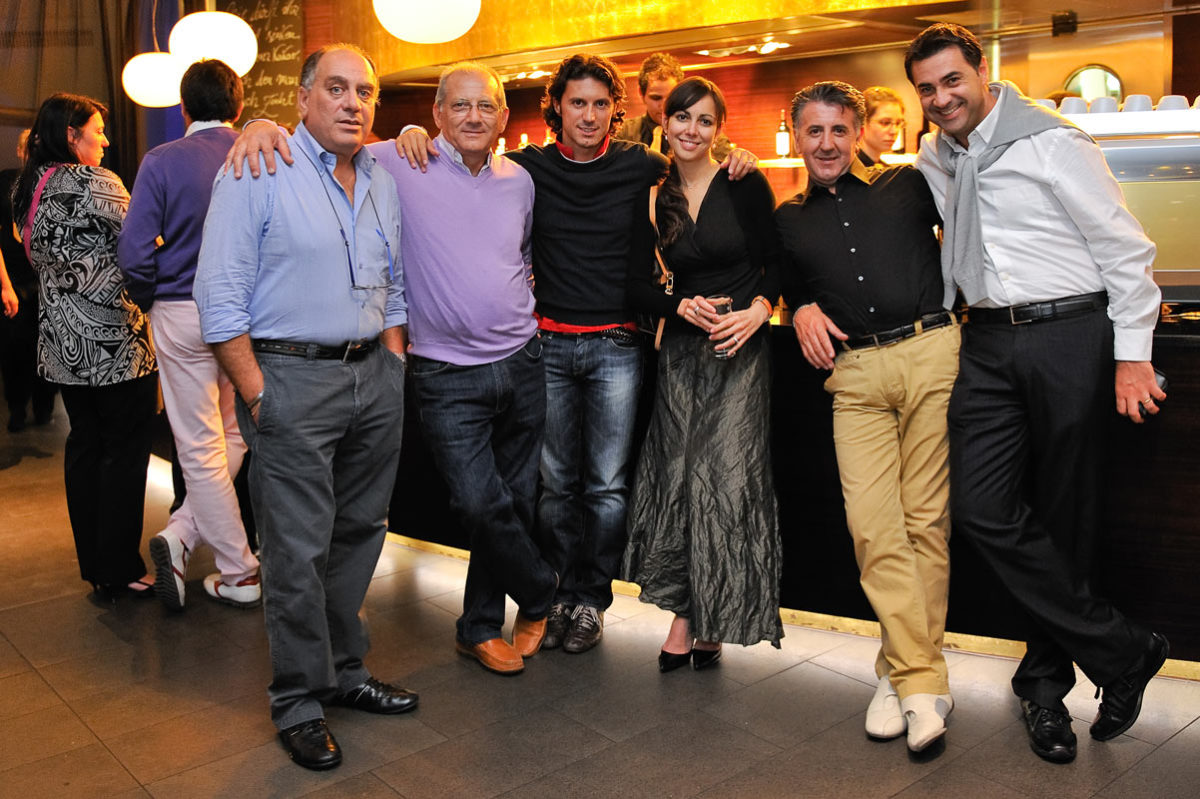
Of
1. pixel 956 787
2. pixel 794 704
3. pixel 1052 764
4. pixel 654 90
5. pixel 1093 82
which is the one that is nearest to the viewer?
pixel 956 787

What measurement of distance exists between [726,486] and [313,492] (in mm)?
1110

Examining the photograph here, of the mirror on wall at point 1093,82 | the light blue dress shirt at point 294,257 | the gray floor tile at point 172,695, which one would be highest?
the mirror on wall at point 1093,82

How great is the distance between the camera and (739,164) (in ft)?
9.70

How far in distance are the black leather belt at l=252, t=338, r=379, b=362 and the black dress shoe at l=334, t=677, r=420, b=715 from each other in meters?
0.91

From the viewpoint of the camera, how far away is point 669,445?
3119 millimetres

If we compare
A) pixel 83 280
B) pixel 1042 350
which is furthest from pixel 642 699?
pixel 83 280

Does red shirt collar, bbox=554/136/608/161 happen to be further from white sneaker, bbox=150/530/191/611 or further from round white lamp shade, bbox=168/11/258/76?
round white lamp shade, bbox=168/11/258/76

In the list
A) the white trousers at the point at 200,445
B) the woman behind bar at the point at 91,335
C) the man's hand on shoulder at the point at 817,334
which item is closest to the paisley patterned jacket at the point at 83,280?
the woman behind bar at the point at 91,335

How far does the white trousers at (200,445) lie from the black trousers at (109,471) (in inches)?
6.0

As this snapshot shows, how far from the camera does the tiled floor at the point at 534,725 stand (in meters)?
2.53

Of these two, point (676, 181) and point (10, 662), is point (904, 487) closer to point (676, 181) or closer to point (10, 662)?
point (676, 181)

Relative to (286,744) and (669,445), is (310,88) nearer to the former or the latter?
(669,445)

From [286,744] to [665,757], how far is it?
36.7 inches

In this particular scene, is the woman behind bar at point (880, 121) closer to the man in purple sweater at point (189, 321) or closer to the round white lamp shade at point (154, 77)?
the man in purple sweater at point (189, 321)
